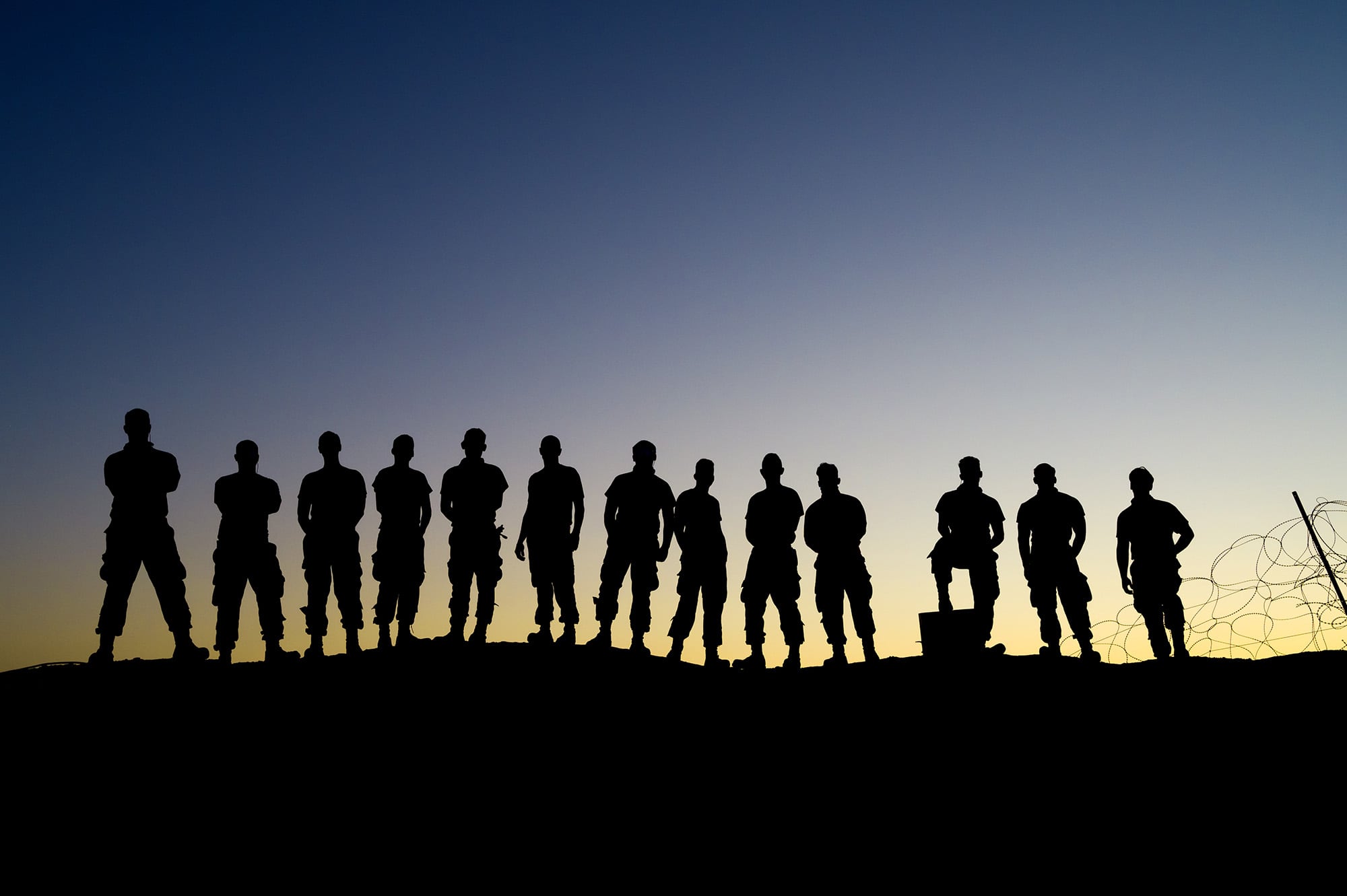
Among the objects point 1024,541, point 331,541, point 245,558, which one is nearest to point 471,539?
point 331,541

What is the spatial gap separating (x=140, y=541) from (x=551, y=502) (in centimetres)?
425

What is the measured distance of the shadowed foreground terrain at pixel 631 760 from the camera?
5.70 m

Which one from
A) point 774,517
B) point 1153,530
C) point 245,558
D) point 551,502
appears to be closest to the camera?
point 245,558

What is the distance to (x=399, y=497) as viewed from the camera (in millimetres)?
9672

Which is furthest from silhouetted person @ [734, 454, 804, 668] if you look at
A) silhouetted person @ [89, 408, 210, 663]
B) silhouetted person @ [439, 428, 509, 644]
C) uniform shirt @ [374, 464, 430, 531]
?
silhouetted person @ [89, 408, 210, 663]

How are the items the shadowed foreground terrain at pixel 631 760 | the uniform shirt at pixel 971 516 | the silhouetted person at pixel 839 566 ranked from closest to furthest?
the shadowed foreground terrain at pixel 631 760 < the silhouetted person at pixel 839 566 < the uniform shirt at pixel 971 516

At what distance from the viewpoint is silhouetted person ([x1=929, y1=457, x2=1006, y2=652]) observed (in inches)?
436

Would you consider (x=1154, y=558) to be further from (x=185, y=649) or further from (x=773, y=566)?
(x=185, y=649)

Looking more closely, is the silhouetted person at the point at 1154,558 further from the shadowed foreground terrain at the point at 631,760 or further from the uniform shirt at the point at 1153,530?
the shadowed foreground terrain at the point at 631,760

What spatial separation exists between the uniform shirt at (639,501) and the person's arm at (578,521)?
0.40 metres

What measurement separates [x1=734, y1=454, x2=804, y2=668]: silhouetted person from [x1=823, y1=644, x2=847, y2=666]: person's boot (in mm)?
377

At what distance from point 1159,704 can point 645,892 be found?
5414 millimetres

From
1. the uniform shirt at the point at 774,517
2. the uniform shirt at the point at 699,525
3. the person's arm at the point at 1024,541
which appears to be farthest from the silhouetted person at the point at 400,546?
the person's arm at the point at 1024,541

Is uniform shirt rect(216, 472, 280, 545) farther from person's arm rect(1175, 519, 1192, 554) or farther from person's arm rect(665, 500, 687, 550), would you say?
person's arm rect(1175, 519, 1192, 554)
